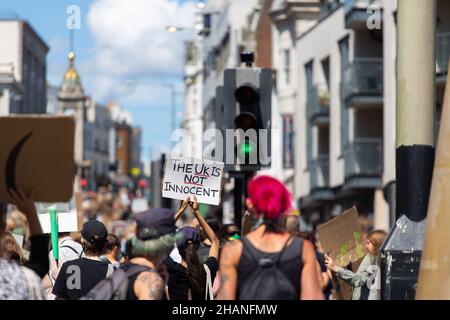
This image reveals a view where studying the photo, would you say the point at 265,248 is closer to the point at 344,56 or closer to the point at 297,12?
the point at 344,56

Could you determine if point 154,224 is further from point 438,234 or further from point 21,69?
point 21,69

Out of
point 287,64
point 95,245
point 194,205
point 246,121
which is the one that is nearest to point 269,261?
point 95,245

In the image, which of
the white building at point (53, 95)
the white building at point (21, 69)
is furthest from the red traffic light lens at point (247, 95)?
the white building at point (53, 95)

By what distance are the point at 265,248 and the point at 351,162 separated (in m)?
33.2

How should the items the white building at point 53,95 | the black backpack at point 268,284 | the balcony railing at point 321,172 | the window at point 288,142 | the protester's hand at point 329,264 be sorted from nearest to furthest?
1. the black backpack at point 268,284
2. the protester's hand at point 329,264
3. the balcony railing at point 321,172
4. the window at point 288,142
5. the white building at point 53,95

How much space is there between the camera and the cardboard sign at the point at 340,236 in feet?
37.7

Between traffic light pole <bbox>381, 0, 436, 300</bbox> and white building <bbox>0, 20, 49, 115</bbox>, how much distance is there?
7557cm

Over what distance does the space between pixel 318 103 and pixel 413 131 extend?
1418 inches

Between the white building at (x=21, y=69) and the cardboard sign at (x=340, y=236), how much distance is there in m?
73.9

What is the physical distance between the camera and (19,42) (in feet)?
342

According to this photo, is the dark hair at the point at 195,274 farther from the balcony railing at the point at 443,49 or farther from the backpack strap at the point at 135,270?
the balcony railing at the point at 443,49

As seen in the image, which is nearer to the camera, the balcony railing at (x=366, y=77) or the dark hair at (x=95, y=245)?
the dark hair at (x=95, y=245)

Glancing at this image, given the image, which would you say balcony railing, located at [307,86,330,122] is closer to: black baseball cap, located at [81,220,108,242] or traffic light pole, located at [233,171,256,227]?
traffic light pole, located at [233,171,256,227]
